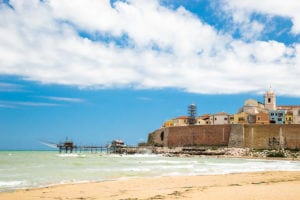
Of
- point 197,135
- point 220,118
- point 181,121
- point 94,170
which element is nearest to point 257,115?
point 220,118

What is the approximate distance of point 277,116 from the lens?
2539 inches

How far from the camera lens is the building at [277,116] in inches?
2522

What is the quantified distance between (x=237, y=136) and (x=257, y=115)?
8820 millimetres

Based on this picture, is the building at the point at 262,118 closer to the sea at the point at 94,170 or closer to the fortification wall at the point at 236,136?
the fortification wall at the point at 236,136

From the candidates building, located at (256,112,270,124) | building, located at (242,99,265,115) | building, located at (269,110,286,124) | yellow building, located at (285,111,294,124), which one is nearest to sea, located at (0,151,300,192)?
building, located at (256,112,270,124)

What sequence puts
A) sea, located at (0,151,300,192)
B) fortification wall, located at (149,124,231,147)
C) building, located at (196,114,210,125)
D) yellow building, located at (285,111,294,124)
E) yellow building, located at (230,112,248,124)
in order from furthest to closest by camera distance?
building, located at (196,114,210,125)
yellow building, located at (230,112,248,124)
yellow building, located at (285,111,294,124)
fortification wall, located at (149,124,231,147)
sea, located at (0,151,300,192)

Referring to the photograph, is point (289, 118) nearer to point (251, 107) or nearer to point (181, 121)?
point (251, 107)

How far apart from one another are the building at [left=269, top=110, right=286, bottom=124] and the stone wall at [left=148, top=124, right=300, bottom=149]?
30.8 ft

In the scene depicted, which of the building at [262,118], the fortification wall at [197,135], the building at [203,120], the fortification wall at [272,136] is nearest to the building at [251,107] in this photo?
the building at [262,118]

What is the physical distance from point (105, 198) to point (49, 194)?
234cm

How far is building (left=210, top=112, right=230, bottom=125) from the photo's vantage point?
225 feet

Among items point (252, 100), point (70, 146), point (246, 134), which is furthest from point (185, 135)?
point (70, 146)

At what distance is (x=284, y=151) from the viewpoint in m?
51.5

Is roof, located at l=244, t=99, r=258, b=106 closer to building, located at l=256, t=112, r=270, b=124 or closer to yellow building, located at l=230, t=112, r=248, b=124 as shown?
yellow building, located at l=230, t=112, r=248, b=124
